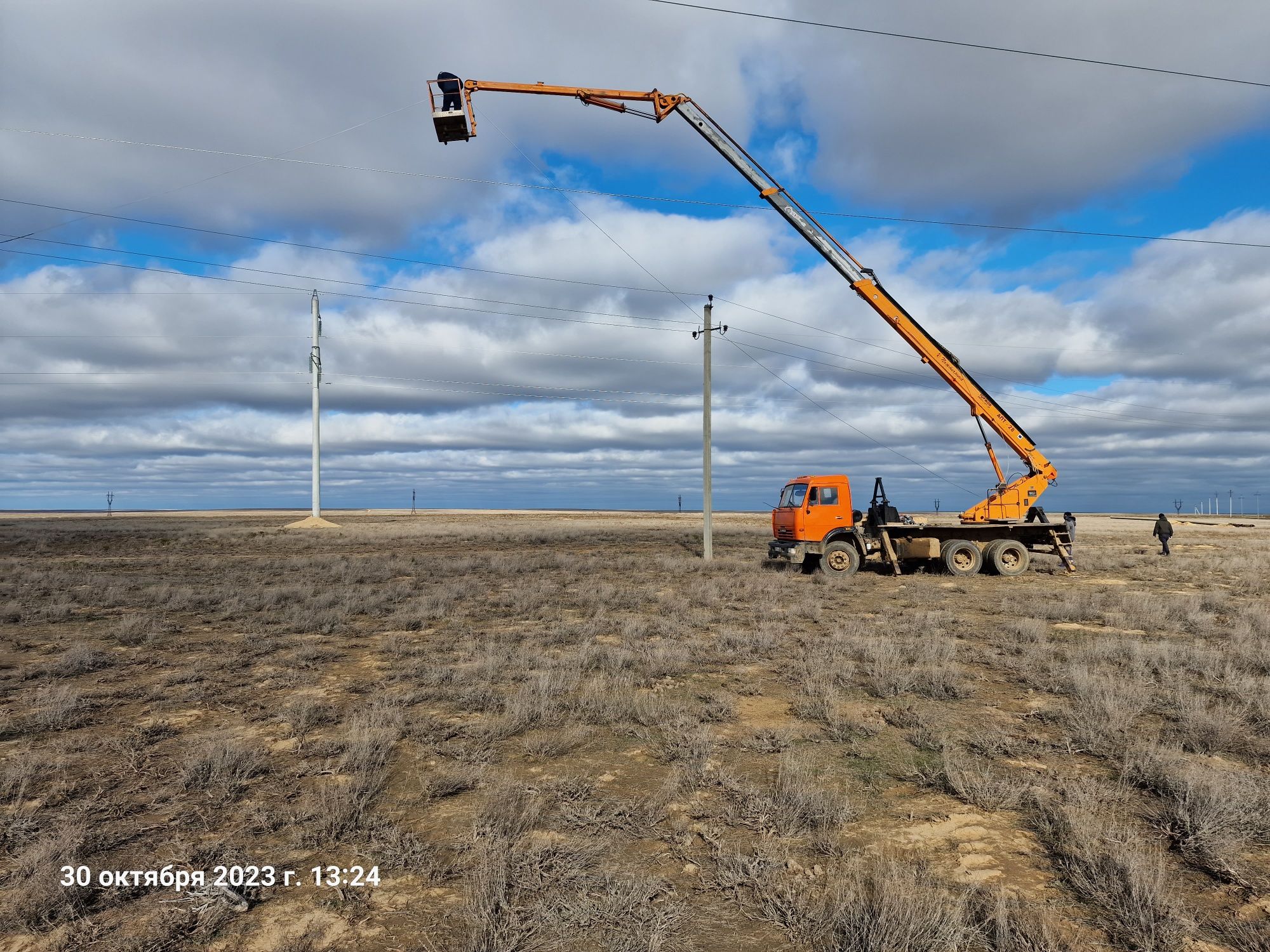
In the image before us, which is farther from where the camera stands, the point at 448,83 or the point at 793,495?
the point at 793,495

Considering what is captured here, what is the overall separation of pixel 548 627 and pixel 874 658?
6235 mm

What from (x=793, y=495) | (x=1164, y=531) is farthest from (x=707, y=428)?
(x=1164, y=531)

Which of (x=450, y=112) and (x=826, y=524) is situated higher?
(x=450, y=112)

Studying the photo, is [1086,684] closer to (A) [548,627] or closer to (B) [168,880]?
(A) [548,627]

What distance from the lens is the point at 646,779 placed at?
6352 mm

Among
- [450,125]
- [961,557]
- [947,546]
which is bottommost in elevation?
[961,557]

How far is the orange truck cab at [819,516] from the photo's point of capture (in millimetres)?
21625

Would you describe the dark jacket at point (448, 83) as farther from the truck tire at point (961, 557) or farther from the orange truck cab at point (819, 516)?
the truck tire at point (961, 557)

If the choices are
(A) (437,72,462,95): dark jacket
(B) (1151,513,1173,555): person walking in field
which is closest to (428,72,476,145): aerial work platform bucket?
(A) (437,72,462,95): dark jacket

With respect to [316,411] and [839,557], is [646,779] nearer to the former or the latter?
[839,557]

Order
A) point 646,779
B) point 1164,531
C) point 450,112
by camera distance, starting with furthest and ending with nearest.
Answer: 1. point 1164,531
2. point 450,112
3. point 646,779

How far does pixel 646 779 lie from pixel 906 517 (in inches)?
718

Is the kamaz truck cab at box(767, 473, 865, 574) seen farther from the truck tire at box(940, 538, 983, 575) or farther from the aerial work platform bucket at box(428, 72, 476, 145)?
the aerial work platform bucket at box(428, 72, 476, 145)

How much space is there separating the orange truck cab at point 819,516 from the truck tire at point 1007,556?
15.0 ft
